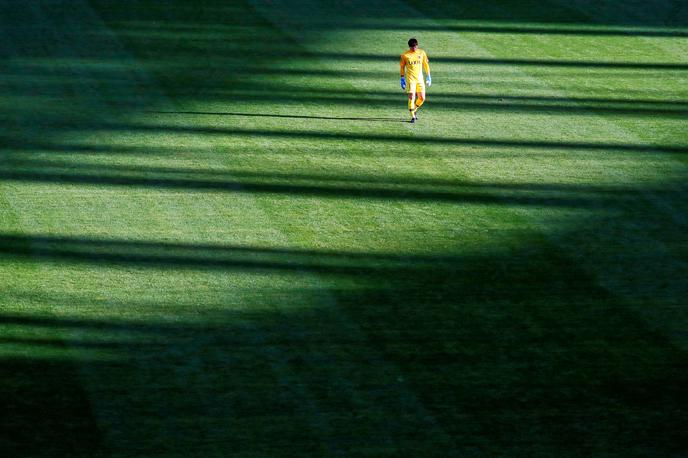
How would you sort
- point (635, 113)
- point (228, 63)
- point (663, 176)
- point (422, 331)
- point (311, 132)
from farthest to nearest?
point (228, 63) < point (635, 113) < point (311, 132) < point (663, 176) < point (422, 331)

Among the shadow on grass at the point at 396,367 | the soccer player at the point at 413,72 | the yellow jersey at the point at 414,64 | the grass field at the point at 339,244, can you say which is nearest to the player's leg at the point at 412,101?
the soccer player at the point at 413,72

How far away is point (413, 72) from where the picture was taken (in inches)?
627

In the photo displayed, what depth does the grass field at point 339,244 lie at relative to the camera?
30.2ft

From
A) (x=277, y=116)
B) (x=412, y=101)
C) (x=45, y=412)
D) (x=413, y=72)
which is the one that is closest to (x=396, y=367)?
(x=45, y=412)

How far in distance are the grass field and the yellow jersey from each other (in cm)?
86

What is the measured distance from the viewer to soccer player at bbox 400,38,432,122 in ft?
51.8

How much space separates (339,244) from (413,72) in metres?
4.28

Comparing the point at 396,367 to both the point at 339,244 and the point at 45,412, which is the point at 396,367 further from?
the point at 45,412

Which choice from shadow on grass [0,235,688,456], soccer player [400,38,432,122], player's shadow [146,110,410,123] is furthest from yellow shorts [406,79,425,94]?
shadow on grass [0,235,688,456]

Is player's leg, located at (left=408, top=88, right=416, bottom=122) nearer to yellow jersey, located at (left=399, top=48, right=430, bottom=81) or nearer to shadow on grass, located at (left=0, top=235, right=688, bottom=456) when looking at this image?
yellow jersey, located at (left=399, top=48, right=430, bottom=81)

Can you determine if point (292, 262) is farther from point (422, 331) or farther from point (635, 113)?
point (635, 113)

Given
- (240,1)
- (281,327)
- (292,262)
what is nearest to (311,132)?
(292,262)

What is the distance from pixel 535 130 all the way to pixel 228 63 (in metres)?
5.76

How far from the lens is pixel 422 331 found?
1056 cm
